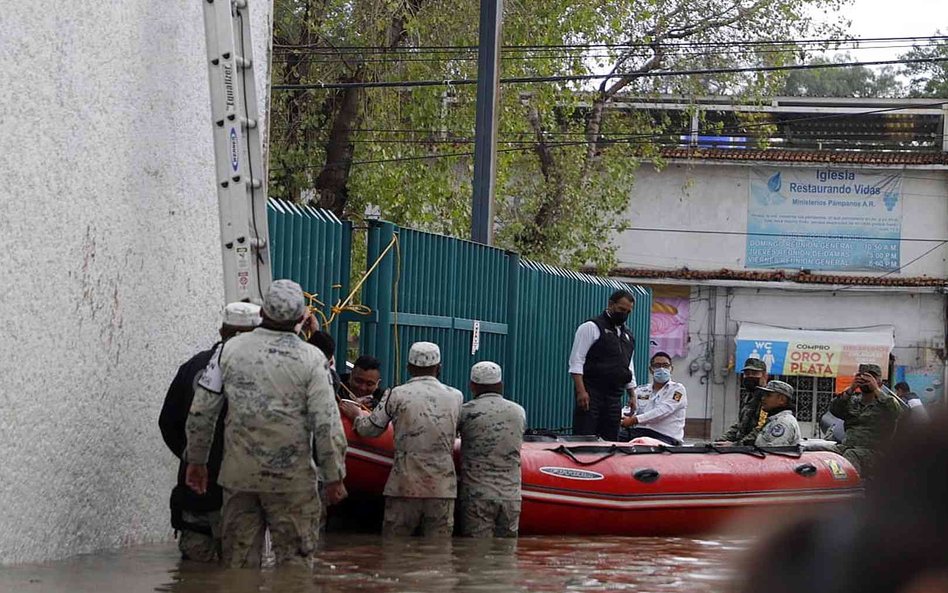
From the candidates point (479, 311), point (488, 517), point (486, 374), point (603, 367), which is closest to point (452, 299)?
point (479, 311)

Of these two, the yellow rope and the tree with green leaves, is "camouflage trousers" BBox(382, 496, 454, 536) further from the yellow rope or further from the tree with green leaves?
the tree with green leaves

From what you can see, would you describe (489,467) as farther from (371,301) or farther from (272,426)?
(272,426)

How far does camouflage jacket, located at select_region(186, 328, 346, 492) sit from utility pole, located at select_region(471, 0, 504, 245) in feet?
26.6

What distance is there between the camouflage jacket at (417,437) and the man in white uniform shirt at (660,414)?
508 cm

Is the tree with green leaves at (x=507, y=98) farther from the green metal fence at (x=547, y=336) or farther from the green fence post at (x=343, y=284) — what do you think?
the green fence post at (x=343, y=284)

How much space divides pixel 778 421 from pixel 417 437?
15.3ft

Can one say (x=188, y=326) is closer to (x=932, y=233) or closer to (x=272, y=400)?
(x=272, y=400)

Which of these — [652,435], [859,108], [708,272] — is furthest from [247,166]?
[859,108]

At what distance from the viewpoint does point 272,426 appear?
7.12 m

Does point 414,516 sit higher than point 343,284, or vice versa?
point 343,284

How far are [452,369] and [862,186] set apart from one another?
24087mm

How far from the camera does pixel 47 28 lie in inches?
278

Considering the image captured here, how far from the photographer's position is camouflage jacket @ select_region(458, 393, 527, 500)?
33.6 feet

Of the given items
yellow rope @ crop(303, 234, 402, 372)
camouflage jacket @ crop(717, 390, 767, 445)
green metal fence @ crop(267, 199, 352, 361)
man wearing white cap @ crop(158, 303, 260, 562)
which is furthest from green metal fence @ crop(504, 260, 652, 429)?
man wearing white cap @ crop(158, 303, 260, 562)
